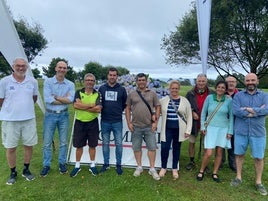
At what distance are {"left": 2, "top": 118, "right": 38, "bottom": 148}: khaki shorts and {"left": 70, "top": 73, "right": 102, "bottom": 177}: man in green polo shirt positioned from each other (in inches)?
29.0

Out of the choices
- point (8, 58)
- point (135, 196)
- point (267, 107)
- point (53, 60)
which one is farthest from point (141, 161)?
point (53, 60)

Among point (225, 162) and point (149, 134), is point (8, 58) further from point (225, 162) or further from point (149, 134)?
point (225, 162)

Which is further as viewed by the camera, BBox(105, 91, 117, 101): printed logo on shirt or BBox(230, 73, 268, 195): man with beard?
BBox(105, 91, 117, 101): printed logo on shirt

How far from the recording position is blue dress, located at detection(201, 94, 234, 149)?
4828mm

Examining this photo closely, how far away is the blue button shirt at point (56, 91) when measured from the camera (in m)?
4.87

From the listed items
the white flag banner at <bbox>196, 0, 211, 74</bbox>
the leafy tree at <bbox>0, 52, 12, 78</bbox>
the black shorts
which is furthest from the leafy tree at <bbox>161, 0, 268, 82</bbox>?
the leafy tree at <bbox>0, 52, 12, 78</bbox>

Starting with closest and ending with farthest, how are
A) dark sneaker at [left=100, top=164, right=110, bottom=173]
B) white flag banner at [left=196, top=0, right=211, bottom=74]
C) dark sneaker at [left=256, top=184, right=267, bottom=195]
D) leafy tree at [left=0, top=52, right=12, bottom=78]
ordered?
1. dark sneaker at [left=256, top=184, right=267, bottom=195]
2. dark sneaker at [left=100, top=164, right=110, bottom=173]
3. white flag banner at [left=196, top=0, right=211, bottom=74]
4. leafy tree at [left=0, top=52, right=12, bottom=78]

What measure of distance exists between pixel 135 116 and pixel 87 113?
0.84m

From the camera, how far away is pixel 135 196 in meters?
4.43

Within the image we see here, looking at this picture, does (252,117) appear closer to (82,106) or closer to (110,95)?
(110,95)

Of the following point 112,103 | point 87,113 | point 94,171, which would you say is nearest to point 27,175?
point 94,171

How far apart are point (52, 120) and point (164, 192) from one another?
2267mm

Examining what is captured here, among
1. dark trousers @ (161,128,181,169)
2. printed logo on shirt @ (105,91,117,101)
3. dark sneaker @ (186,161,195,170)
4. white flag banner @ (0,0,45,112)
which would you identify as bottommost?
dark sneaker @ (186,161,195,170)

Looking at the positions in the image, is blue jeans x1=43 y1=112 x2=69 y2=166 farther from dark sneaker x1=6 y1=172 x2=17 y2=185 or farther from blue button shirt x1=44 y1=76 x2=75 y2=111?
dark sneaker x1=6 y1=172 x2=17 y2=185
